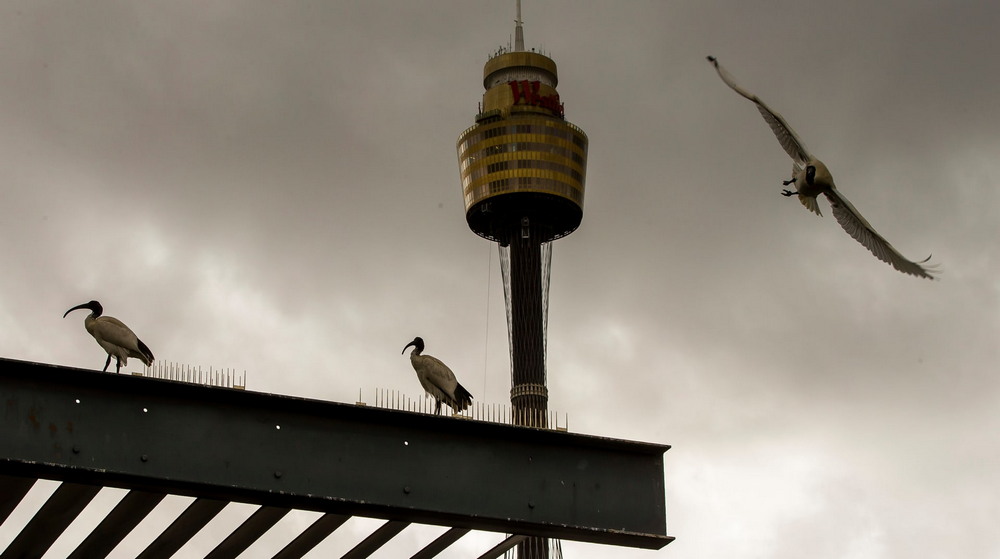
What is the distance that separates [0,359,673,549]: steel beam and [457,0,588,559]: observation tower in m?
119

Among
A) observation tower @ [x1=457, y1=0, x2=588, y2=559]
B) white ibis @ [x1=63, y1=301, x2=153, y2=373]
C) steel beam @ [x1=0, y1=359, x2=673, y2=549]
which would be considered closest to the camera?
steel beam @ [x1=0, y1=359, x2=673, y2=549]

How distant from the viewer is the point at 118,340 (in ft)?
102

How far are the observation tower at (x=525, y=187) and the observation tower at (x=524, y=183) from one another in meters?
0.09

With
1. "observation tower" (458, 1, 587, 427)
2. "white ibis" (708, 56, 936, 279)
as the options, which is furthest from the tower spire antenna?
"white ibis" (708, 56, 936, 279)

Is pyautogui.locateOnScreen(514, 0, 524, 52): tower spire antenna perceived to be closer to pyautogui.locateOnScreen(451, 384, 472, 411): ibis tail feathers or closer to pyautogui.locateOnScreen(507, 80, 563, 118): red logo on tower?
pyautogui.locateOnScreen(507, 80, 563, 118): red logo on tower

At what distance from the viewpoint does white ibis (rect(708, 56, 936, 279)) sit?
31.5 meters

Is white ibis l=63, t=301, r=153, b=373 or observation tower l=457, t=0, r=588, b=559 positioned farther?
observation tower l=457, t=0, r=588, b=559

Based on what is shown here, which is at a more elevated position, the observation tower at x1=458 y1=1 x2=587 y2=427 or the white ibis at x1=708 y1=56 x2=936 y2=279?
the observation tower at x1=458 y1=1 x2=587 y2=427

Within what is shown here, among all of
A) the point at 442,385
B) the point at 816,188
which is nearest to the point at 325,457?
the point at 442,385

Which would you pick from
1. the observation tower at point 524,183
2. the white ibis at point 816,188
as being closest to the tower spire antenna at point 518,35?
the observation tower at point 524,183

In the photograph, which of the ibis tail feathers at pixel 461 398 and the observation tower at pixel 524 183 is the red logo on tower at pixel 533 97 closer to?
the observation tower at pixel 524 183

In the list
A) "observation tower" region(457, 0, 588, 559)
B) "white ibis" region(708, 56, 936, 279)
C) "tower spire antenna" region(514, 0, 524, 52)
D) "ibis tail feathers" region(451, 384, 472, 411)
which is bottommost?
"ibis tail feathers" region(451, 384, 472, 411)

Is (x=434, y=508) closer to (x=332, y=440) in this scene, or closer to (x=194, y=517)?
(x=332, y=440)

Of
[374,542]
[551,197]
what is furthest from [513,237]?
[374,542]
